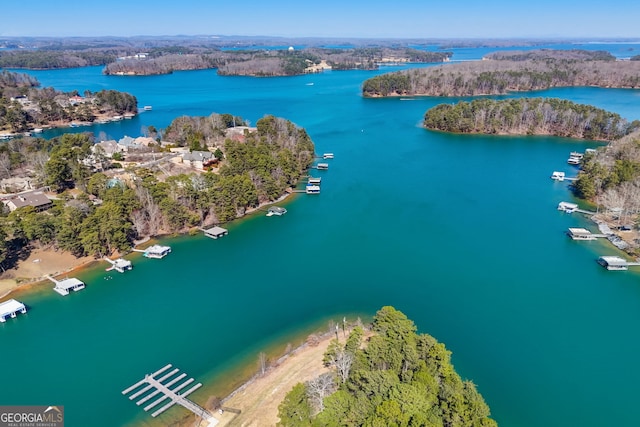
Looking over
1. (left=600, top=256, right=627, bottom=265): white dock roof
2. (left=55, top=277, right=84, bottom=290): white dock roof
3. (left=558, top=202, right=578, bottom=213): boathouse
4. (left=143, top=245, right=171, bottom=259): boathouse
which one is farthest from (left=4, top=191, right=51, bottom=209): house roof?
(left=558, top=202, right=578, bottom=213): boathouse

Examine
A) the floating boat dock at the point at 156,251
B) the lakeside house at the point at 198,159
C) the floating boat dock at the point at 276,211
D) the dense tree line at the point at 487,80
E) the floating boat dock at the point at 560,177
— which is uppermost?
the dense tree line at the point at 487,80

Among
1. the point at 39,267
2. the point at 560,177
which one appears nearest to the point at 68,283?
the point at 39,267

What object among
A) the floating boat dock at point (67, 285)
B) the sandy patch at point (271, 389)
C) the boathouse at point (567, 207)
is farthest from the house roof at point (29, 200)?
the boathouse at point (567, 207)

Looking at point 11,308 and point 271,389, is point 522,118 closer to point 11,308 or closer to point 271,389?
point 271,389

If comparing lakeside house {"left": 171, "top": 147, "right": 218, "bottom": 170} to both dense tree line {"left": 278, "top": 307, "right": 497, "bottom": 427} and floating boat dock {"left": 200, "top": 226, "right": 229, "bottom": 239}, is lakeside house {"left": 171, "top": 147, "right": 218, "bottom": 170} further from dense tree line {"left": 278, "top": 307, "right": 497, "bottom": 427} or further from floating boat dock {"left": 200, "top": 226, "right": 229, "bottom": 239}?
dense tree line {"left": 278, "top": 307, "right": 497, "bottom": 427}

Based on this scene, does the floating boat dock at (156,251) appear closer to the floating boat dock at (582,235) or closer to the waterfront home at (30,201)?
the waterfront home at (30,201)
